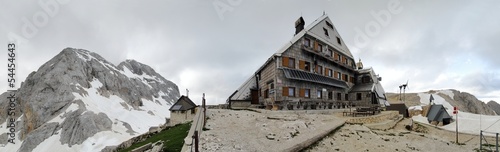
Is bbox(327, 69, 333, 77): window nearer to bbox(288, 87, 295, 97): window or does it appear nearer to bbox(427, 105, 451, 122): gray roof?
bbox(288, 87, 295, 97): window

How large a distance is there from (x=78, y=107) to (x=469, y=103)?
12812 cm

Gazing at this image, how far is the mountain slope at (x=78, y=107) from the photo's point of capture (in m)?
84.7

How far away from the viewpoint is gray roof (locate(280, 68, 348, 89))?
3186cm

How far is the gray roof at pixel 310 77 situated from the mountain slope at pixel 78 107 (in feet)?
224

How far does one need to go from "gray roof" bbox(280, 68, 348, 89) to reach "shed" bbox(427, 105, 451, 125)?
12.4 m

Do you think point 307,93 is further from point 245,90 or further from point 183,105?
point 183,105

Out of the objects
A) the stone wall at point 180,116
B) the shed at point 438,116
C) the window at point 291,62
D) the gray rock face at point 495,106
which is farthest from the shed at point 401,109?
the gray rock face at point 495,106

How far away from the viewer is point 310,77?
34688mm

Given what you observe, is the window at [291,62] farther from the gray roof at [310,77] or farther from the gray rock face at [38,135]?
the gray rock face at [38,135]

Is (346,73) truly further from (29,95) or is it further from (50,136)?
(29,95)

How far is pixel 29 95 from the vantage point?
110375 mm

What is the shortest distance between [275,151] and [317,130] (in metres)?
6.76

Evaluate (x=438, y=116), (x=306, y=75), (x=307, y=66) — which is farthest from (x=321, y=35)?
(x=438, y=116)

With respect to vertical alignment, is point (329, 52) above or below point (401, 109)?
above
